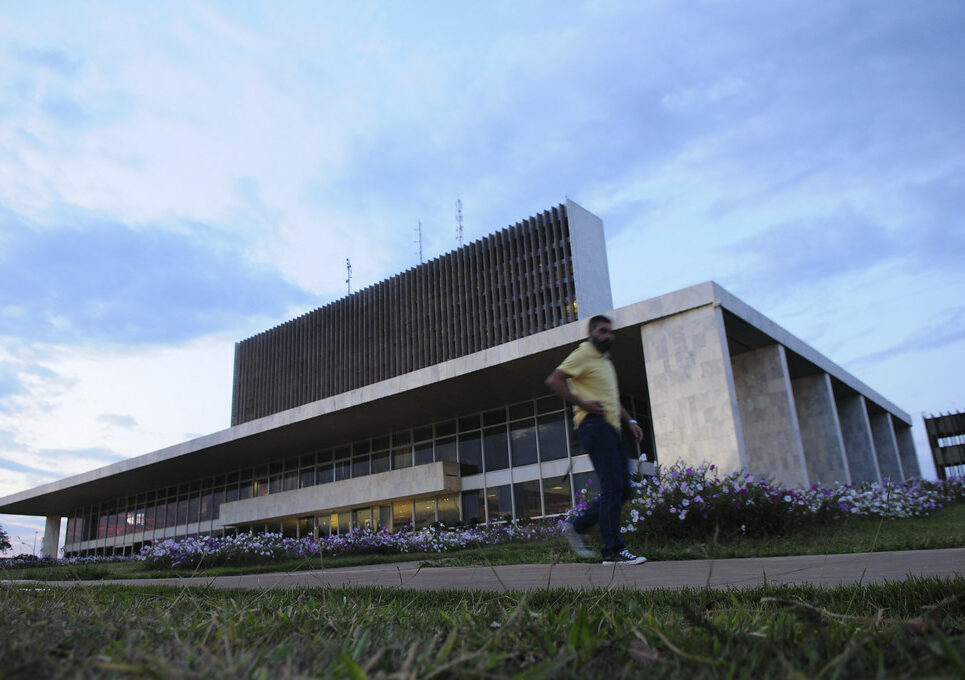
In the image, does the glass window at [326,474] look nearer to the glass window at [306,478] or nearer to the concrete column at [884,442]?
the glass window at [306,478]

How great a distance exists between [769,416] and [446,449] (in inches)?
472

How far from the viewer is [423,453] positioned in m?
25.8

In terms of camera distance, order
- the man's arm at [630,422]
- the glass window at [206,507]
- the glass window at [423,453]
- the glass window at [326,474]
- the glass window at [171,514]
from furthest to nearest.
→ the glass window at [171,514], the glass window at [206,507], the glass window at [326,474], the glass window at [423,453], the man's arm at [630,422]

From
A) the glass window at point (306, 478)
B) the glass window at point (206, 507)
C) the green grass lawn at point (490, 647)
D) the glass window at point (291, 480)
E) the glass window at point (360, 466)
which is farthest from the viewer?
the glass window at point (206, 507)

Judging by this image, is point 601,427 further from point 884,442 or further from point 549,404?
point 884,442

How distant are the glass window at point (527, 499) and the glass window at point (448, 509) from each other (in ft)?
9.01

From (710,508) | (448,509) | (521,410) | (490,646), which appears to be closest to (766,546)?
(710,508)

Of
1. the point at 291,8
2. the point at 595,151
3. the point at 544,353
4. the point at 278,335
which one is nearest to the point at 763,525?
the point at 544,353

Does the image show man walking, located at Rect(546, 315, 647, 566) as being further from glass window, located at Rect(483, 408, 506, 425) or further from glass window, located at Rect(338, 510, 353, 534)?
glass window, located at Rect(338, 510, 353, 534)

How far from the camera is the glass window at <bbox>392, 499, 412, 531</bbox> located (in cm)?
2564

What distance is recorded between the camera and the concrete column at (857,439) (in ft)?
79.0

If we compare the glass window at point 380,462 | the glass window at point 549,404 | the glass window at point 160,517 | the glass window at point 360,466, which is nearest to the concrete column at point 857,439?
the glass window at point 549,404

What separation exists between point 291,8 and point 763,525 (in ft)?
41.2

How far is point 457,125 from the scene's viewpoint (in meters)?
27.3
